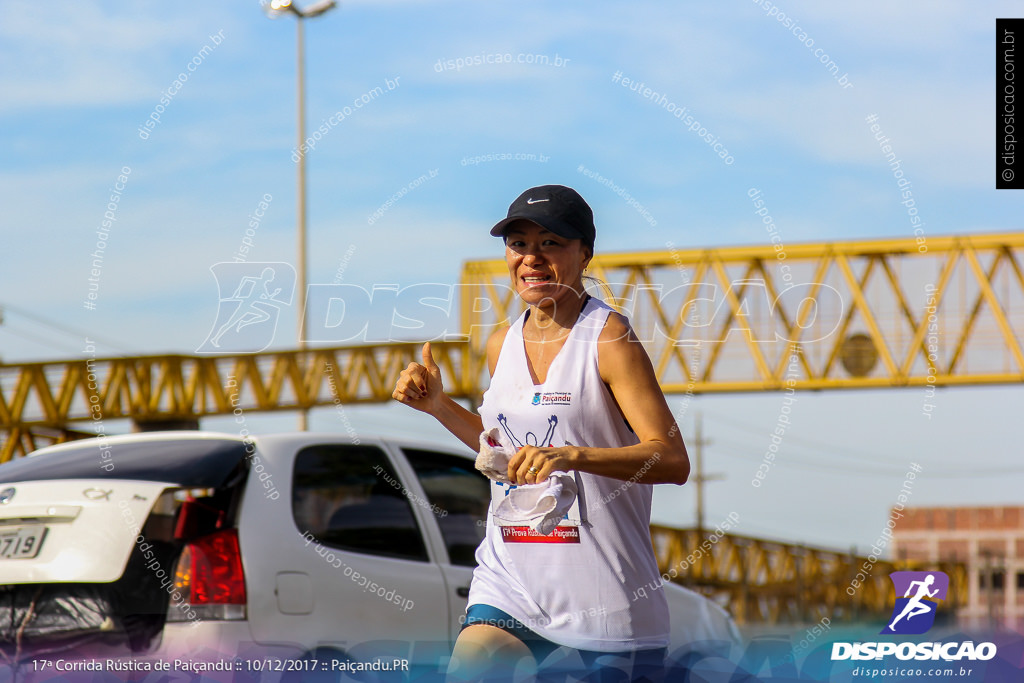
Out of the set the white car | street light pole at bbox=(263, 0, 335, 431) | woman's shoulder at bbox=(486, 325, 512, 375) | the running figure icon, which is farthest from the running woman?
street light pole at bbox=(263, 0, 335, 431)

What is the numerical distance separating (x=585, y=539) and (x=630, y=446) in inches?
13.0

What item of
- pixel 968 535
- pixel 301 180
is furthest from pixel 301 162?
pixel 968 535

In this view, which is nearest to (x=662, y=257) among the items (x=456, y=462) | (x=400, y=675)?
(x=456, y=462)

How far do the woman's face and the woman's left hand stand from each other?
1.95 ft

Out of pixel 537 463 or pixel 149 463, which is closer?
pixel 537 463

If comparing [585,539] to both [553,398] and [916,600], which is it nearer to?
[553,398]

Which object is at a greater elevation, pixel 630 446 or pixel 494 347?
pixel 494 347

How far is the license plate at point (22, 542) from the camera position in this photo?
5.53m

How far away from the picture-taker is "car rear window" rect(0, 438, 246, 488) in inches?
220

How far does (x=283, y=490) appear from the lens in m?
5.87

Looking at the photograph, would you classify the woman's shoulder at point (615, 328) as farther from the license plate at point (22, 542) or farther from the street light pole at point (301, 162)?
the street light pole at point (301, 162)

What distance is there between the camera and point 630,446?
355 cm

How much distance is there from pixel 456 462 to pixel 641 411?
11.0 feet

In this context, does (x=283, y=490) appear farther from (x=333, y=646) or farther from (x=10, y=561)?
(x=10, y=561)
